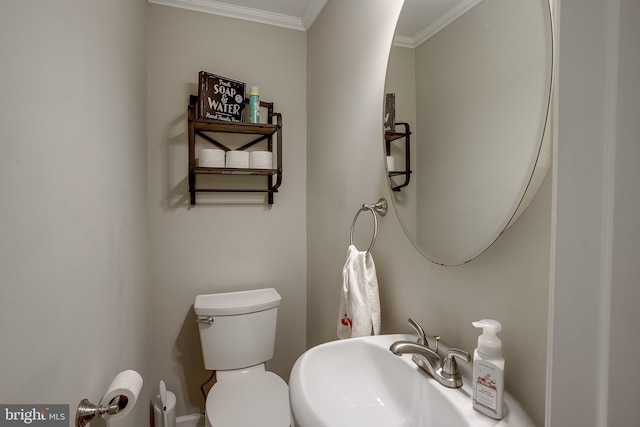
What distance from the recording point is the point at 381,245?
119 centimetres

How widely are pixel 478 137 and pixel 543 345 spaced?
1.47 ft

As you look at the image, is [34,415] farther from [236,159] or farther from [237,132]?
[237,132]

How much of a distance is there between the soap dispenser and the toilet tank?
1.25 meters

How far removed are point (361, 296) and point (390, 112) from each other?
620 millimetres

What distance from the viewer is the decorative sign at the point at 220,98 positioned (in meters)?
1.67

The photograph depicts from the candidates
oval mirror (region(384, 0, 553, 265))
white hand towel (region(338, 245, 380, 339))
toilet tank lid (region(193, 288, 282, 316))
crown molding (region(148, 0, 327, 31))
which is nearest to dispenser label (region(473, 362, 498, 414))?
oval mirror (region(384, 0, 553, 265))

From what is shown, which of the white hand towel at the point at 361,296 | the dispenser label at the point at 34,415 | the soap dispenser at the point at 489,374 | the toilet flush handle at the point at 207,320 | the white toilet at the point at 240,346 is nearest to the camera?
the dispenser label at the point at 34,415

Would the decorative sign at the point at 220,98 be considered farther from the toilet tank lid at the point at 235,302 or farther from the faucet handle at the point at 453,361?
the faucet handle at the point at 453,361

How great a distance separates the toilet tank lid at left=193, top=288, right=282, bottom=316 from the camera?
163cm

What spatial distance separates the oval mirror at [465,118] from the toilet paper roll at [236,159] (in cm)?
91

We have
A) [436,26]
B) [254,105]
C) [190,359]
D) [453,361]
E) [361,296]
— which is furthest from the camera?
[190,359]

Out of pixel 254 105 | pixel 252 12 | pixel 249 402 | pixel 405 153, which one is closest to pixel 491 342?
pixel 405 153

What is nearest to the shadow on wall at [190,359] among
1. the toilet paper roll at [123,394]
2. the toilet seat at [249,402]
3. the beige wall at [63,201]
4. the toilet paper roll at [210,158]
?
the toilet seat at [249,402]

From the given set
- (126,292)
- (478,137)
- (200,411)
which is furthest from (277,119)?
(200,411)
